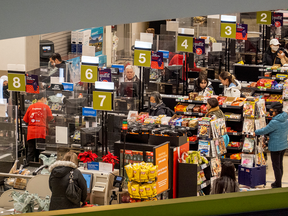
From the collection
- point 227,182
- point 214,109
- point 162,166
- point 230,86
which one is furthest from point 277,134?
point 162,166

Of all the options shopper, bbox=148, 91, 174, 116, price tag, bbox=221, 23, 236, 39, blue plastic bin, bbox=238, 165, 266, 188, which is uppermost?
price tag, bbox=221, 23, 236, 39

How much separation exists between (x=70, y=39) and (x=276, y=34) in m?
7.15

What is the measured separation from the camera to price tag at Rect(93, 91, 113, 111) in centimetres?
673

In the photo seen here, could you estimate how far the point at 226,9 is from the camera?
2.17 meters

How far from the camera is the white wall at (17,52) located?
1187cm

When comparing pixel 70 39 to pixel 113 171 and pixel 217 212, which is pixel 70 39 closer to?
pixel 113 171

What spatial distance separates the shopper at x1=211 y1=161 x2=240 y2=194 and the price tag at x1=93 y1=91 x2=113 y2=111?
7.22 ft

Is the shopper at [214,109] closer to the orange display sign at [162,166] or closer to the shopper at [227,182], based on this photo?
the orange display sign at [162,166]

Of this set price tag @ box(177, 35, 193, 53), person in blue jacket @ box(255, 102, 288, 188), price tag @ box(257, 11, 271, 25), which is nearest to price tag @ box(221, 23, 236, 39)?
price tag @ box(177, 35, 193, 53)

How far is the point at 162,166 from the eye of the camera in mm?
5684

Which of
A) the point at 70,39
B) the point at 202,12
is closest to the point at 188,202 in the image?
the point at 202,12

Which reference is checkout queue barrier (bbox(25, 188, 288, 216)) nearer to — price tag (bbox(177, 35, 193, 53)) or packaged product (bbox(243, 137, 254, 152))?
packaged product (bbox(243, 137, 254, 152))

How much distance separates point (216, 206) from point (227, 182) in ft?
12.4

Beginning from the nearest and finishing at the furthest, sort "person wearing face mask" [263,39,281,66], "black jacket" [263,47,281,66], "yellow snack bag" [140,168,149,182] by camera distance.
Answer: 1. "yellow snack bag" [140,168,149,182]
2. "person wearing face mask" [263,39,281,66]
3. "black jacket" [263,47,281,66]
